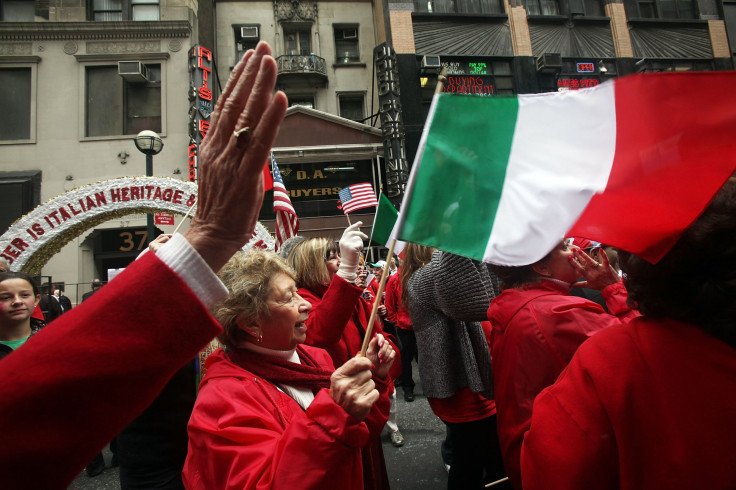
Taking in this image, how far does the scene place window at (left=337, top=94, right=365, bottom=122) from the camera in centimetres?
1812

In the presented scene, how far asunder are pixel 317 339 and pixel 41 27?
17419 mm

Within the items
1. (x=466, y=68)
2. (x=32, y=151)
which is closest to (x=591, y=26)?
(x=466, y=68)

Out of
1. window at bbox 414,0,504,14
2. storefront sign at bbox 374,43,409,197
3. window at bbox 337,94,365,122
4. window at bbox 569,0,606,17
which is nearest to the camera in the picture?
storefront sign at bbox 374,43,409,197

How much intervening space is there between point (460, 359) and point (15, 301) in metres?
2.99

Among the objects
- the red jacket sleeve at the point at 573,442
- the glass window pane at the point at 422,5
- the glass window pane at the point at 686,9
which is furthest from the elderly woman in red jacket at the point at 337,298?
the glass window pane at the point at 686,9

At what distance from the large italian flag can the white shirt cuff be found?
27.8 inches

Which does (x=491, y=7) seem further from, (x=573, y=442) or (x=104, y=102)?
(x=573, y=442)

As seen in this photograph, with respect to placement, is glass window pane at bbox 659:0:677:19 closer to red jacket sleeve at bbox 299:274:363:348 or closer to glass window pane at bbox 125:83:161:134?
glass window pane at bbox 125:83:161:134

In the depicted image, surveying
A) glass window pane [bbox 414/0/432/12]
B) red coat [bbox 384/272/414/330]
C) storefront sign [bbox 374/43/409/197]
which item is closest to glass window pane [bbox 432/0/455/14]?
glass window pane [bbox 414/0/432/12]

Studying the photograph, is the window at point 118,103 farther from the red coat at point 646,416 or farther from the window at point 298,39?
the red coat at point 646,416

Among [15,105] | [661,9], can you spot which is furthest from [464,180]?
[661,9]

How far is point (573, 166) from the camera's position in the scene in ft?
4.27

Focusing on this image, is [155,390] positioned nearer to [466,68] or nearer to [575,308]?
[575,308]

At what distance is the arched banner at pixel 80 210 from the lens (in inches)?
167
